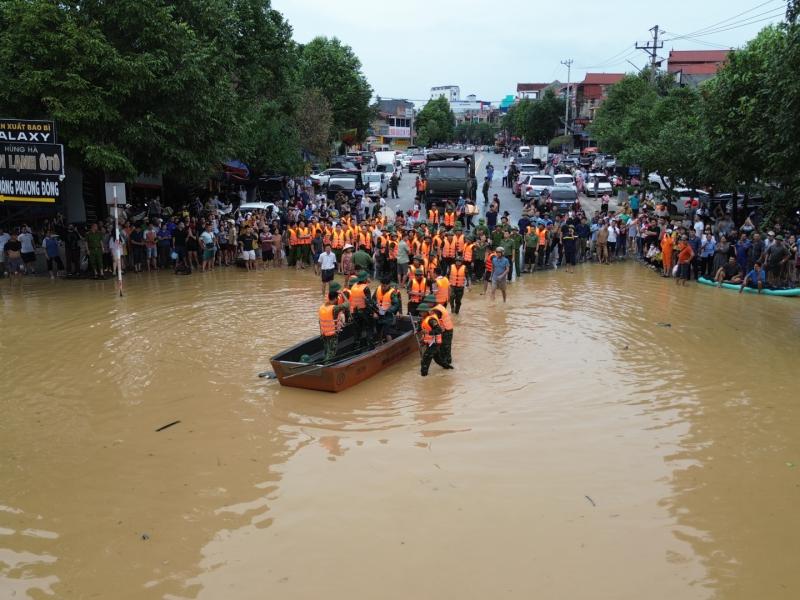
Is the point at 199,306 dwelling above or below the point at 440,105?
below

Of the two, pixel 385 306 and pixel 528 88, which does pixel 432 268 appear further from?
pixel 528 88

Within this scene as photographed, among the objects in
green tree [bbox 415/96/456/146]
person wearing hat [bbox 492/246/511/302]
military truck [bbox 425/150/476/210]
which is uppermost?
green tree [bbox 415/96/456/146]

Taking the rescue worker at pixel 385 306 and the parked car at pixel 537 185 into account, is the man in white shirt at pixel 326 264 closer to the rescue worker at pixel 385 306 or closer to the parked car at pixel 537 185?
the rescue worker at pixel 385 306

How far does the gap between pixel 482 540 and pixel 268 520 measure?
225cm

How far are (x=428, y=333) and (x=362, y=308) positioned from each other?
5.22 ft

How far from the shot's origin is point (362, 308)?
1336cm

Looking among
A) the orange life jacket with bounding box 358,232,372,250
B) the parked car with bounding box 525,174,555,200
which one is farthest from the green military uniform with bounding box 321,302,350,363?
the parked car with bounding box 525,174,555,200

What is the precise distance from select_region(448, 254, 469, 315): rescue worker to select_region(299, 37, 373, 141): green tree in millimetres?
44088

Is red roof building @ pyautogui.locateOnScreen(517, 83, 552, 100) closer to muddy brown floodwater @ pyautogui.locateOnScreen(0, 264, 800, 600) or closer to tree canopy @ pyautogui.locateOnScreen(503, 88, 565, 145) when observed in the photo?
tree canopy @ pyautogui.locateOnScreen(503, 88, 565, 145)

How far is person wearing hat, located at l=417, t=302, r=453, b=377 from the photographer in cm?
1226

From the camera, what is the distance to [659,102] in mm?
37094

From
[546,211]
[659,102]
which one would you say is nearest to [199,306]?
[546,211]

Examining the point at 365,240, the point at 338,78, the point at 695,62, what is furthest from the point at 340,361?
the point at 695,62

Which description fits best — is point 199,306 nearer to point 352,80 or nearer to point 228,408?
point 228,408
